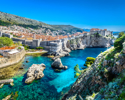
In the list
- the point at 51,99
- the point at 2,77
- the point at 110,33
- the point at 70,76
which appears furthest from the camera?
the point at 110,33

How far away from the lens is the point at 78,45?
45.0m

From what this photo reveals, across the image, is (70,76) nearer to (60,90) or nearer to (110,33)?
(60,90)

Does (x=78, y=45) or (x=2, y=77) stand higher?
(x=78, y=45)

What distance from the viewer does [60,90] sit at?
11.3 metres

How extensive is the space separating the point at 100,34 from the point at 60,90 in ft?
163

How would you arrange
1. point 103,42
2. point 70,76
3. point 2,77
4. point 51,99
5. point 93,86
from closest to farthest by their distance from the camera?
point 93,86 < point 51,99 < point 2,77 < point 70,76 < point 103,42

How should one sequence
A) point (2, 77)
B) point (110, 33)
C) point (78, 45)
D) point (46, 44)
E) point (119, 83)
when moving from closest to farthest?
point (119, 83) < point (2, 77) < point (46, 44) < point (78, 45) < point (110, 33)

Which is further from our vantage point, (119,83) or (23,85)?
(23,85)

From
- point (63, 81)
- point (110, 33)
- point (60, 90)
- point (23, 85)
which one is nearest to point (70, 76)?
point (63, 81)

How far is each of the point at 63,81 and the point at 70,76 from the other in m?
2.19

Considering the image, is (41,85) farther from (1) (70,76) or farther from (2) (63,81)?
(1) (70,76)

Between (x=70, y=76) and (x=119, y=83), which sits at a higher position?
(x=119, y=83)

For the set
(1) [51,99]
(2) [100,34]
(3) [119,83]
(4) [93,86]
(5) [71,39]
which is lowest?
(1) [51,99]

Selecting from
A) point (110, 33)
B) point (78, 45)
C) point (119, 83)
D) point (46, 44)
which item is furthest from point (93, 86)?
point (110, 33)
